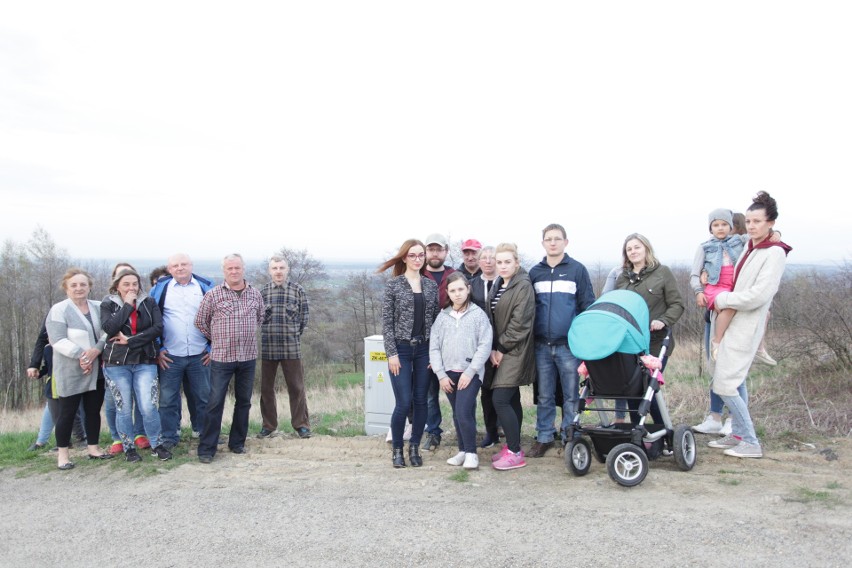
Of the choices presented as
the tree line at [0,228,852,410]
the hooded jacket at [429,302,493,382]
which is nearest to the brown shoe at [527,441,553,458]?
the hooded jacket at [429,302,493,382]

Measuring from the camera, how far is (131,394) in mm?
6340

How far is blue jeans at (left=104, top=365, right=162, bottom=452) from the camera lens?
20.4ft

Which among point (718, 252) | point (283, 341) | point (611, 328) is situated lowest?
point (283, 341)

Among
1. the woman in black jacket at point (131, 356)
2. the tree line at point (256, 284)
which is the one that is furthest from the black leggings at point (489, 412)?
the tree line at point (256, 284)

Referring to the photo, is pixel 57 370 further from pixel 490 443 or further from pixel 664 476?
pixel 664 476

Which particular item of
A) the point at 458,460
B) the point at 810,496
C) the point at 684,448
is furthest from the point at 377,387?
the point at 810,496

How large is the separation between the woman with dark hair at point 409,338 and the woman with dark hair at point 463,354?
0.21 meters

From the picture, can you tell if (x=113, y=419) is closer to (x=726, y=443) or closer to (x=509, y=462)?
(x=509, y=462)

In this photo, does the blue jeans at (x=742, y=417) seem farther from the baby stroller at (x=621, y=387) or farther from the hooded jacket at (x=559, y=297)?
the hooded jacket at (x=559, y=297)

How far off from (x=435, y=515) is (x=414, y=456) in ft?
4.34

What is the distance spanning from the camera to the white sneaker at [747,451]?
5.52 m

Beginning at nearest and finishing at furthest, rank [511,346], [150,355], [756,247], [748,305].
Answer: [748,305], [756,247], [511,346], [150,355]

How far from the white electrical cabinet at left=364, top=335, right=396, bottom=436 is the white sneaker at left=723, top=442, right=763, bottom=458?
12.1ft

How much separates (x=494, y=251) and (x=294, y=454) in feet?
10.2
